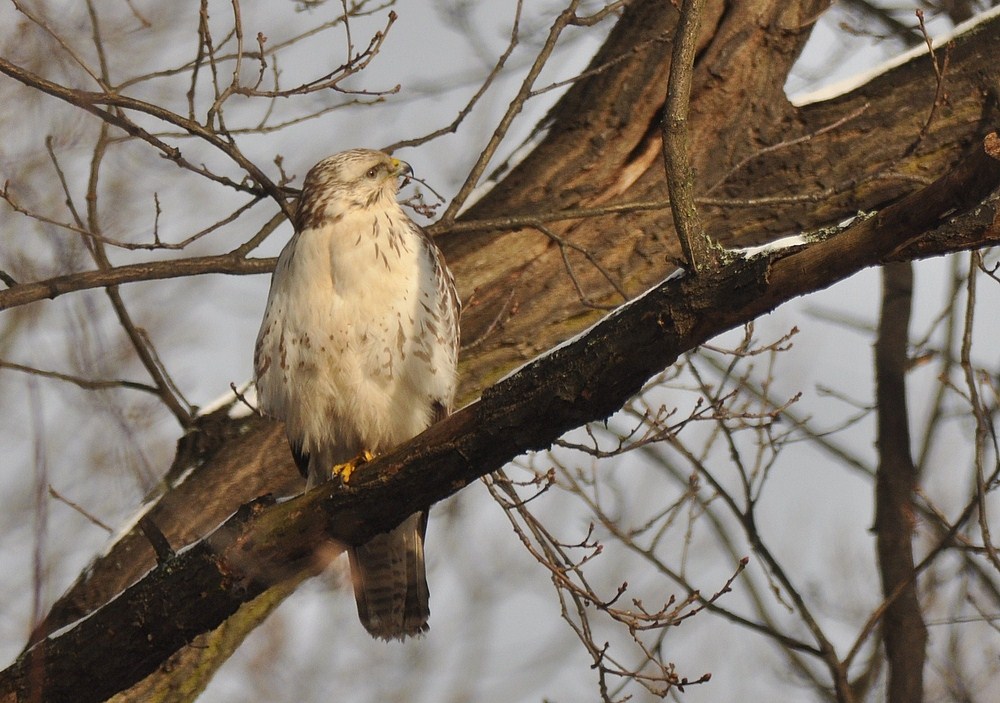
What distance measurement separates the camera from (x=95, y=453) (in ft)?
15.8

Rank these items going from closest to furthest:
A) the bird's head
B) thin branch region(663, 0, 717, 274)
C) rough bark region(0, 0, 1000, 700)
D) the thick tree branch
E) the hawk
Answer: the thick tree branch < thin branch region(663, 0, 717, 274) < the hawk < the bird's head < rough bark region(0, 0, 1000, 700)

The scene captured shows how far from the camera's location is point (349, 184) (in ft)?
15.3

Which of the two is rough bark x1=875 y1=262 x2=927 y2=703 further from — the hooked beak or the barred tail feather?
the hooked beak

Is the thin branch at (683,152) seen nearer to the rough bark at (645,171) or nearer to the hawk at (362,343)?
the hawk at (362,343)

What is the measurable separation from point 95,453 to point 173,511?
24.1 inches

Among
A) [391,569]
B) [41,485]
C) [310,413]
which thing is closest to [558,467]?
[391,569]

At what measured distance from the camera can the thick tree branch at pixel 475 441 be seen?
266cm

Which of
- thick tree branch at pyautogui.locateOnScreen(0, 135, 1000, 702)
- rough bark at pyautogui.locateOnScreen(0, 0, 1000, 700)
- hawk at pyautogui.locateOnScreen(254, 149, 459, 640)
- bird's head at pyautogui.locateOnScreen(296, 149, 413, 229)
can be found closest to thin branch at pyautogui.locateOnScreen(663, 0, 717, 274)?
thick tree branch at pyautogui.locateOnScreen(0, 135, 1000, 702)

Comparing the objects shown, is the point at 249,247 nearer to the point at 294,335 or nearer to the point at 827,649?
the point at 294,335

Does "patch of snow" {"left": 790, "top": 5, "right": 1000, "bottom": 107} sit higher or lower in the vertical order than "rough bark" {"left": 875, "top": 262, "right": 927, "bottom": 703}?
higher

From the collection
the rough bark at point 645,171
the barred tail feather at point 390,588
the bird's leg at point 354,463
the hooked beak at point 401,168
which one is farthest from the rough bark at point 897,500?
the hooked beak at point 401,168

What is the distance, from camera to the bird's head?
4.59m

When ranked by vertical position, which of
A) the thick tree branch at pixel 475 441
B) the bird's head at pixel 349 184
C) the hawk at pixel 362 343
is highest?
the bird's head at pixel 349 184

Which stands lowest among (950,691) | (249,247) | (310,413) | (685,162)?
(950,691)
